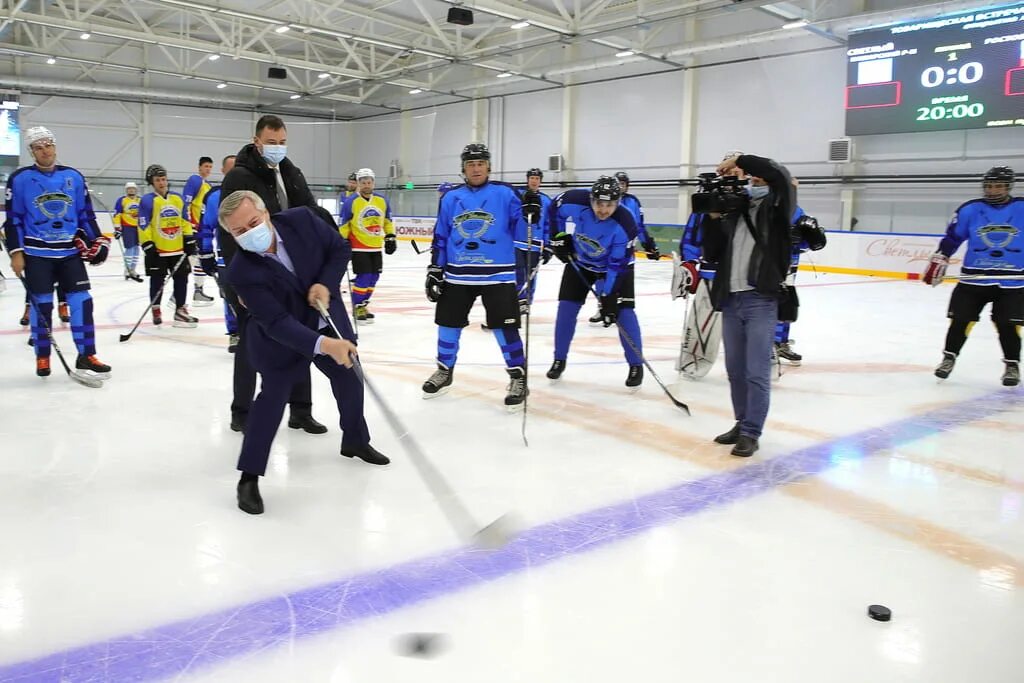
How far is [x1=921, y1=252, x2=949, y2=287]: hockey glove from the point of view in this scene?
505 cm

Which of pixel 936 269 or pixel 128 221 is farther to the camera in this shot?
pixel 128 221

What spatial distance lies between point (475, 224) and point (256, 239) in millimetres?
1717

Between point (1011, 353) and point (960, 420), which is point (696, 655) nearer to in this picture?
point (960, 420)

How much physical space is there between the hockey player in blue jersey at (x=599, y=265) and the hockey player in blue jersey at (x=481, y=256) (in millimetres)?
629

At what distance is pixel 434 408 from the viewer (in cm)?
404

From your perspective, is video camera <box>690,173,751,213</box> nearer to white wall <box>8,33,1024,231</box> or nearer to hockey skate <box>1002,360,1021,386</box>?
hockey skate <box>1002,360,1021,386</box>

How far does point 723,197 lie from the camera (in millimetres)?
3160

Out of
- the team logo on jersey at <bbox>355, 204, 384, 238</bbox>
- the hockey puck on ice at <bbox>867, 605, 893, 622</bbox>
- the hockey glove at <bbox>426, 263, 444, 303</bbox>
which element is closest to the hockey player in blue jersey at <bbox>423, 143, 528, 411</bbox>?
the hockey glove at <bbox>426, 263, 444, 303</bbox>

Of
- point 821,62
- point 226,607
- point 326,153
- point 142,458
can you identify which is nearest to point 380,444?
point 142,458

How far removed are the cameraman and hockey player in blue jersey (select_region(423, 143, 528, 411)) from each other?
113cm

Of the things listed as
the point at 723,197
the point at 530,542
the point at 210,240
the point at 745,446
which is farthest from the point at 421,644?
the point at 210,240

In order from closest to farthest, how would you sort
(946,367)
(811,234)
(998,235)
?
(811,234), (998,235), (946,367)

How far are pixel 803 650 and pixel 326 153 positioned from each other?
85.8 feet

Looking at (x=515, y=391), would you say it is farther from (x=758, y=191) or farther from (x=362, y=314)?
(x=362, y=314)
